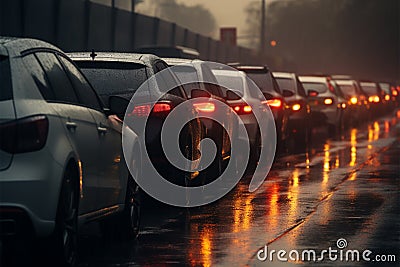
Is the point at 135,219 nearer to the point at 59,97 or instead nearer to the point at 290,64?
the point at 59,97

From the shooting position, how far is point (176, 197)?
48.3 feet

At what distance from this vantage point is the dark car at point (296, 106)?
92.4 ft

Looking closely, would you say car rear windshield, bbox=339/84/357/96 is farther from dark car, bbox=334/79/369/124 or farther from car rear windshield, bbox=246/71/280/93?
car rear windshield, bbox=246/71/280/93

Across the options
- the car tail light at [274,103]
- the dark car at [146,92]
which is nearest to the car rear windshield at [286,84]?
the car tail light at [274,103]

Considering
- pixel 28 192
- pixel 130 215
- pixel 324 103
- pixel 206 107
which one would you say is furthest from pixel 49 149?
pixel 324 103

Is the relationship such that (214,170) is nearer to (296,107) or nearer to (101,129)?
(101,129)

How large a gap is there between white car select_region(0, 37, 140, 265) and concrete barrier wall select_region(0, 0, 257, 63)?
1875 cm

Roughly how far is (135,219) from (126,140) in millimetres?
809

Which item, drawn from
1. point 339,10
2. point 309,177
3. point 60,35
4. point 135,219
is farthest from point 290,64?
point 135,219

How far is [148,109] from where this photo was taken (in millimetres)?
13109

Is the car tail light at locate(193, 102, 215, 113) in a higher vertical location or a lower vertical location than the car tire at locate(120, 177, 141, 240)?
higher

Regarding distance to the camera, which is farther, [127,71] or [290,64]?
[290,64]

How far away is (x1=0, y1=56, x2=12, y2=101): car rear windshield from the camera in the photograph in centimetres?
854
